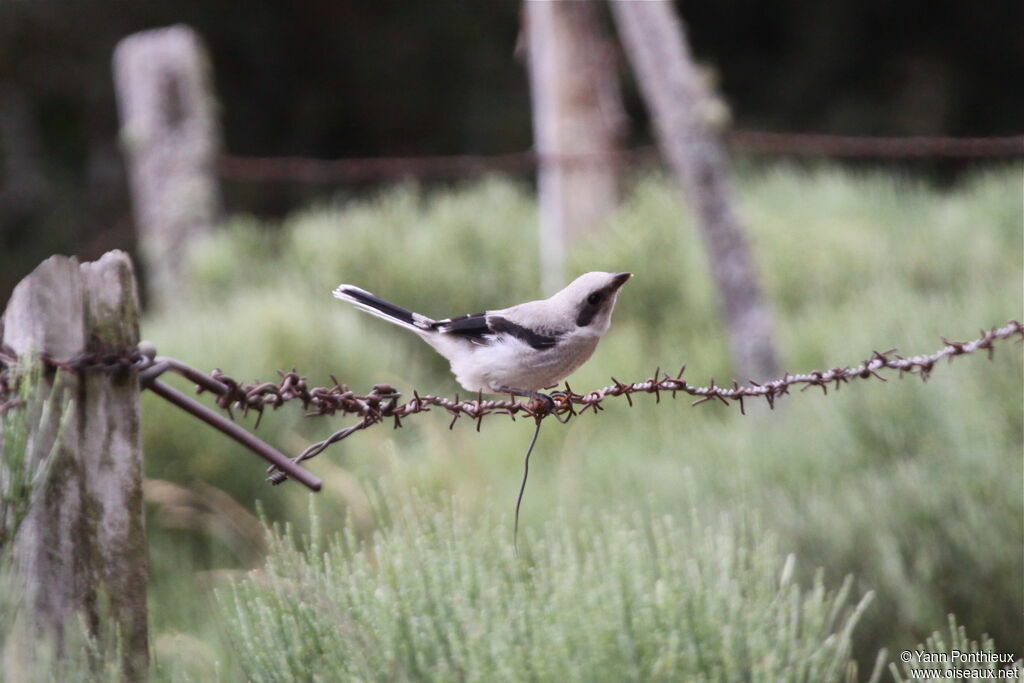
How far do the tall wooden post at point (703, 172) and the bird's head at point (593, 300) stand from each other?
2837 millimetres

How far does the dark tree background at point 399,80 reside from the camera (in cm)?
1323

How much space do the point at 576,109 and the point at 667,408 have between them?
2.43m

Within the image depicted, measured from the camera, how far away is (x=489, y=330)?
1.92m

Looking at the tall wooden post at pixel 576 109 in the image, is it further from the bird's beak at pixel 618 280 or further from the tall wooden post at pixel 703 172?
the bird's beak at pixel 618 280

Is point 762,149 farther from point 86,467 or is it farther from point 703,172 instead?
point 86,467

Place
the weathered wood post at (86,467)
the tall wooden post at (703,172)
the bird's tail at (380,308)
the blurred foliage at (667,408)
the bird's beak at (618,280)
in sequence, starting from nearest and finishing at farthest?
the weathered wood post at (86,467) → the bird's beak at (618,280) → the bird's tail at (380,308) → the blurred foliage at (667,408) → the tall wooden post at (703,172)

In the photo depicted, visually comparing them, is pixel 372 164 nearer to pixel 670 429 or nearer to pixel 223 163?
pixel 223 163

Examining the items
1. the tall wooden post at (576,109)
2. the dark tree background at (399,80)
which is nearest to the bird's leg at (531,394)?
the tall wooden post at (576,109)

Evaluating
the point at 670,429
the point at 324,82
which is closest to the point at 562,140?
the point at 670,429

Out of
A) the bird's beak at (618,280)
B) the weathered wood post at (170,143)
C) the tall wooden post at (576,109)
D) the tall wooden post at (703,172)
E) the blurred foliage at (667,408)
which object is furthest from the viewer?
the weathered wood post at (170,143)

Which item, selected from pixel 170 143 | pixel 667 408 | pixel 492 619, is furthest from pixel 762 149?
pixel 492 619

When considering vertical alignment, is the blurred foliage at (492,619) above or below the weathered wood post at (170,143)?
below

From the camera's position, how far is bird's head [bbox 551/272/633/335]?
178 cm

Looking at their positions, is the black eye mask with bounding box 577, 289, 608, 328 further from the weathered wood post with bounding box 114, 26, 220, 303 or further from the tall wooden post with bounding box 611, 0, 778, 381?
the weathered wood post with bounding box 114, 26, 220, 303
